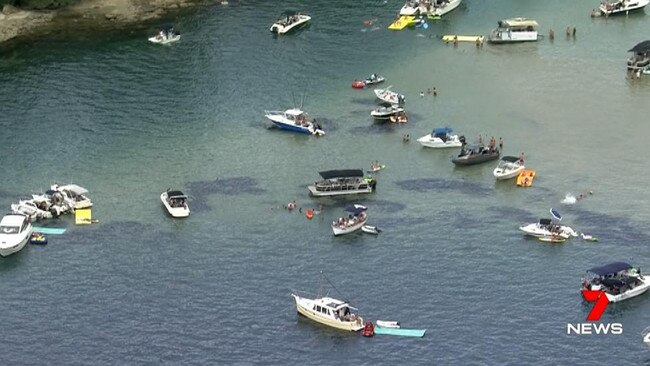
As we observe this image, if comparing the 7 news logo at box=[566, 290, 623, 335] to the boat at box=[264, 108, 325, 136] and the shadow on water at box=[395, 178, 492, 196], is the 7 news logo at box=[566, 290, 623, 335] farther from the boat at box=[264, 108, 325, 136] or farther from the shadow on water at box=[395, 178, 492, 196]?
the boat at box=[264, 108, 325, 136]

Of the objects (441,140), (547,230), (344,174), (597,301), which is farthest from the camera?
(441,140)

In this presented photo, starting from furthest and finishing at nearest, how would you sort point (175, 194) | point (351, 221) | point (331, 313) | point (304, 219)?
point (175, 194), point (304, 219), point (351, 221), point (331, 313)

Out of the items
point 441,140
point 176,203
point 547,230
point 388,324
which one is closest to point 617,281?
point 547,230

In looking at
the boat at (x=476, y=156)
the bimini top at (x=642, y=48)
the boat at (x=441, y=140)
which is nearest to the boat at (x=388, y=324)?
the boat at (x=476, y=156)

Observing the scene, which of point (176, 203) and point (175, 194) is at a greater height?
point (175, 194)

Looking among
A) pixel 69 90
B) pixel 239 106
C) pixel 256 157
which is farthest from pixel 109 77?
pixel 256 157

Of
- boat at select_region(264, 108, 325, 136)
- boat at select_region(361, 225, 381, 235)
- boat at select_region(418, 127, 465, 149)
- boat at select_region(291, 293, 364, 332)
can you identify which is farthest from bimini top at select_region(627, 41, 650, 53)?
boat at select_region(291, 293, 364, 332)

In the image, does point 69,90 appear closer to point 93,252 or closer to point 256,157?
point 256,157

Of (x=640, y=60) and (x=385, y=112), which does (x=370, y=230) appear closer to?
(x=385, y=112)
